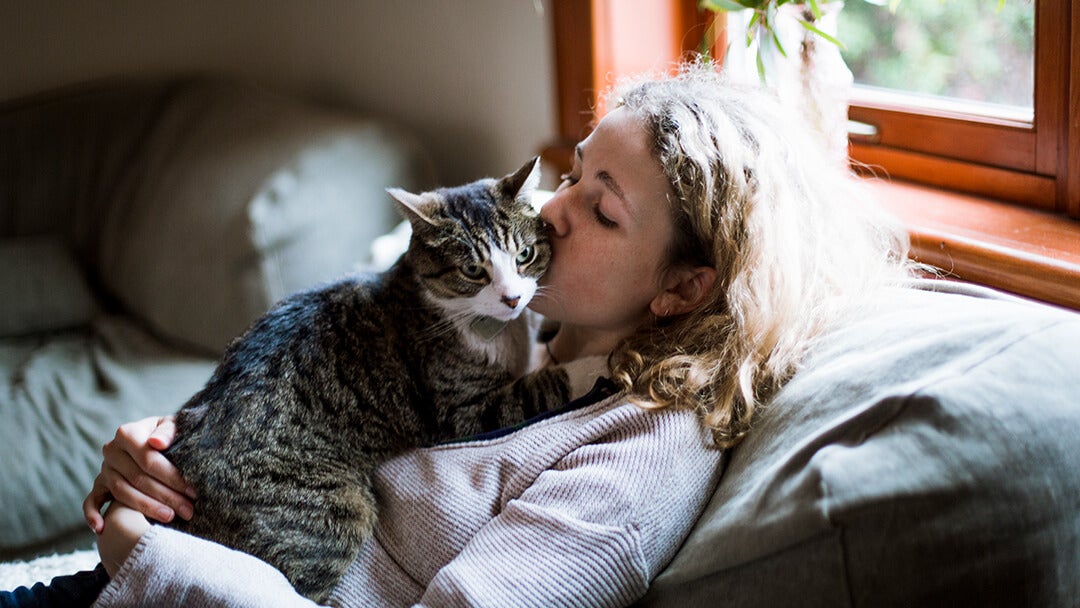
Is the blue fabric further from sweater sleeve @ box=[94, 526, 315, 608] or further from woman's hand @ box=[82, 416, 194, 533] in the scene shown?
sweater sleeve @ box=[94, 526, 315, 608]

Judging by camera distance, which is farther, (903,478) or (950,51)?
(950,51)

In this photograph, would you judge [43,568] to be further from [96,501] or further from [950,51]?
[950,51]

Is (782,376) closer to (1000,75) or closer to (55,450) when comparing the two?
(1000,75)

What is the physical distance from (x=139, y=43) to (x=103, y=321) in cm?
113

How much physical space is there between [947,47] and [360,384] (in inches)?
53.0

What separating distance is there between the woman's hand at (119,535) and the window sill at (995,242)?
127cm

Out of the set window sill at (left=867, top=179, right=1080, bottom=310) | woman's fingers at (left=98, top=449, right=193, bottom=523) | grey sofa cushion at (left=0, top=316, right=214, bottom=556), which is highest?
window sill at (left=867, top=179, right=1080, bottom=310)

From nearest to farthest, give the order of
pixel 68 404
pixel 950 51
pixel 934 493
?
pixel 934 493
pixel 950 51
pixel 68 404

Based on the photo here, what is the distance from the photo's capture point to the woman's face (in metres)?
1.37

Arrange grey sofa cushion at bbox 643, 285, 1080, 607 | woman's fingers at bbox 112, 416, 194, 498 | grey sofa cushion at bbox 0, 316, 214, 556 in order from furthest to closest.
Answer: grey sofa cushion at bbox 0, 316, 214, 556 < woman's fingers at bbox 112, 416, 194, 498 < grey sofa cushion at bbox 643, 285, 1080, 607

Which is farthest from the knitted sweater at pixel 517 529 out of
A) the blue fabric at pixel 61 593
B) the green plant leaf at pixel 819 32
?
the green plant leaf at pixel 819 32

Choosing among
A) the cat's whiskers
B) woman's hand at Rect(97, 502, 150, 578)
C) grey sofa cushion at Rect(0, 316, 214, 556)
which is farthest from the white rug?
the cat's whiskers

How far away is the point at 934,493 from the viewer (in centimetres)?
88

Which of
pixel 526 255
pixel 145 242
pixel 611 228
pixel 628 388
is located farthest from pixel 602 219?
pixel 145 242
